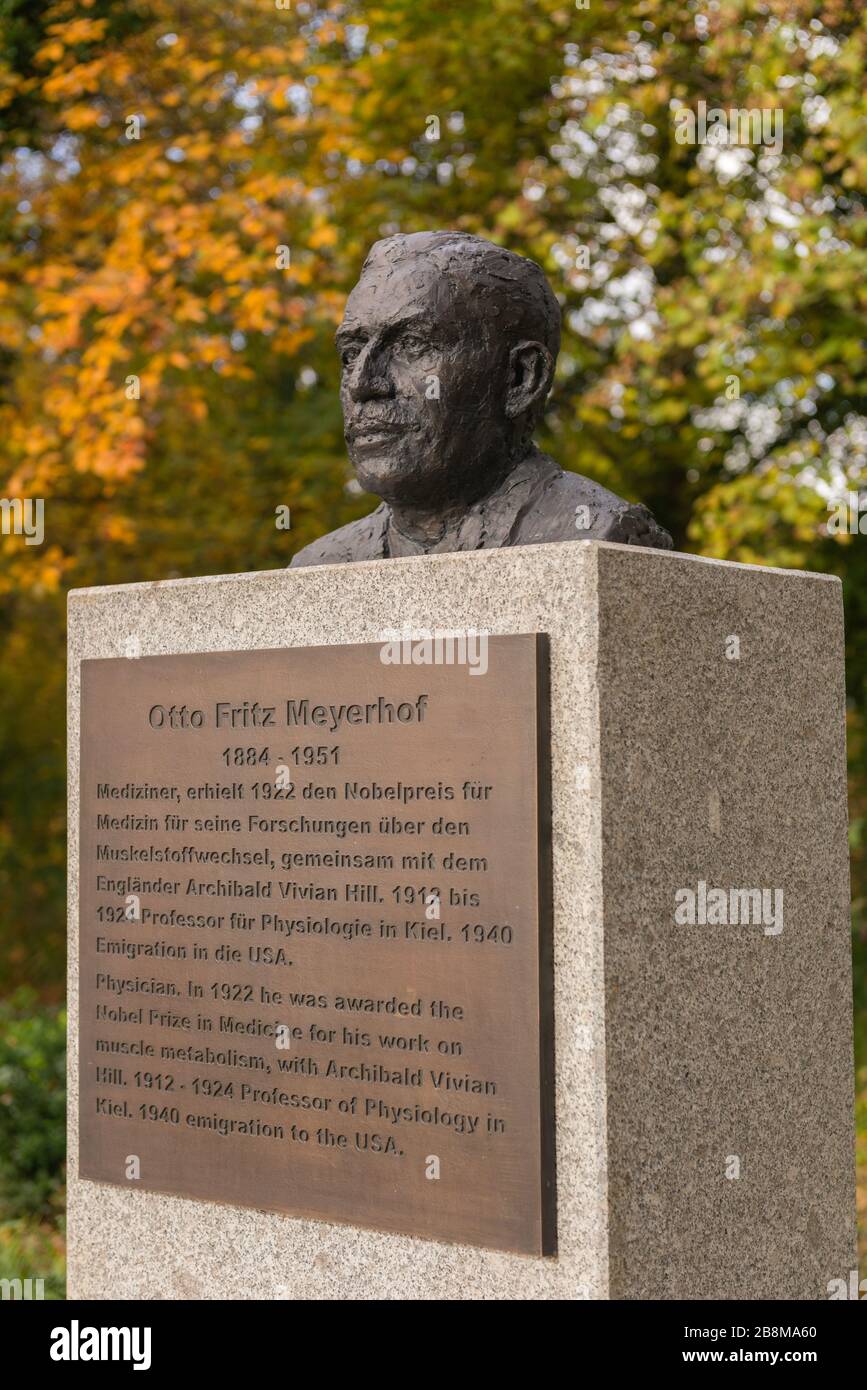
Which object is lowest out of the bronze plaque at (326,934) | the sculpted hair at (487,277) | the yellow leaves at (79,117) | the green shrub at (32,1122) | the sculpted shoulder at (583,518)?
the green shrub at (32,1122)

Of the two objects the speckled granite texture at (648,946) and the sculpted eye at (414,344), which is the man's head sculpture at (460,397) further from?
the speckled granite texture at (648,946)

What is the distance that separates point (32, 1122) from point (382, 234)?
17.9ft

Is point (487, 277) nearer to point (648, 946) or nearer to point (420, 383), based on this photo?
point (420, 383)

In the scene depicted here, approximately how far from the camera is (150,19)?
30.7ft

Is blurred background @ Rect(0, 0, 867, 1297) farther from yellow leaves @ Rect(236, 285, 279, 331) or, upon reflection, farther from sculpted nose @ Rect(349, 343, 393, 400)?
sculpted nose @ Rect(349, 343, 393, 400)

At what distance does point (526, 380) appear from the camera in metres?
4.12

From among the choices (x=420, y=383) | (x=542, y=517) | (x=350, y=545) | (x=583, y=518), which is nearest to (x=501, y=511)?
(x=542, y=517)

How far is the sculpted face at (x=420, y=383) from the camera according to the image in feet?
13.1

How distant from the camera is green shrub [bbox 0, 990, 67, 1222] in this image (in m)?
6.90

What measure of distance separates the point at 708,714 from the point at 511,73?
6804mm

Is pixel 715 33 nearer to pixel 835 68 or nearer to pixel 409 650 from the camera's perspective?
pixel 835 68

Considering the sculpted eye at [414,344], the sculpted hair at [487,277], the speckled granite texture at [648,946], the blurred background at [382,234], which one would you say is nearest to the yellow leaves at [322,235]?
the blurred background at [382,234]

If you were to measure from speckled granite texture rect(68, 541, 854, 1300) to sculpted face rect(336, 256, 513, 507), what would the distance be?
378 millimetres

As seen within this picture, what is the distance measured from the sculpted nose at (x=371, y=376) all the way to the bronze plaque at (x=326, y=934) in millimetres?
668
